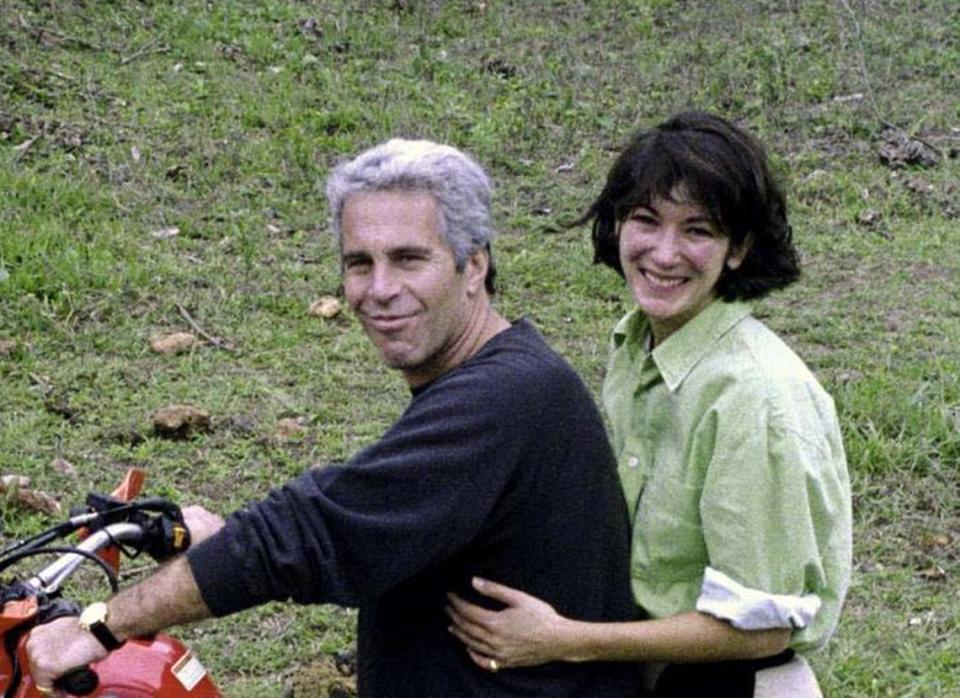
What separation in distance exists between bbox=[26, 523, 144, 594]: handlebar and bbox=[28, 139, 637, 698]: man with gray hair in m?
0.12

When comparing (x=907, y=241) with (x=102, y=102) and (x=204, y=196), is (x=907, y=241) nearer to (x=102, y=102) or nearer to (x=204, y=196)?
(x=204, y=196)

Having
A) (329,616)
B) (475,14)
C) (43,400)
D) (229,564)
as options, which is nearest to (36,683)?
(229,564)

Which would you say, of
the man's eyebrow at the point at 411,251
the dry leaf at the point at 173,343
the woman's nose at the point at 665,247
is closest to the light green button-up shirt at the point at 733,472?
the woman's nose at the point at 665,247

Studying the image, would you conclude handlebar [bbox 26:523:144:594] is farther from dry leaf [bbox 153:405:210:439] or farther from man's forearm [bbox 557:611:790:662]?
dry leaf [bbox 153:405:210:439]

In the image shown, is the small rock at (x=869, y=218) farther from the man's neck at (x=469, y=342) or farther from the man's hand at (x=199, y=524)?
the man's hand at (x=199, y=524)

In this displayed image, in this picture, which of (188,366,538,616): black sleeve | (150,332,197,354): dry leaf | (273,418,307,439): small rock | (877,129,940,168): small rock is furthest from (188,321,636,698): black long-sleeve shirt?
(877,129,940,168): small rock

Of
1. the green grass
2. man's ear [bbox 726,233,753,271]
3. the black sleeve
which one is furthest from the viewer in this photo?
the green grass

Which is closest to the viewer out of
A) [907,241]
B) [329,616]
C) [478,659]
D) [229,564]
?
[229,564]

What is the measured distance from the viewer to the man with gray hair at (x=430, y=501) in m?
2.61

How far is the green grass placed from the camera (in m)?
5.81

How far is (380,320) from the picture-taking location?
293 centimetres

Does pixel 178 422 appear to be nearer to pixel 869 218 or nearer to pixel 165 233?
pixel 165 233

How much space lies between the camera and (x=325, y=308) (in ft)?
24.3

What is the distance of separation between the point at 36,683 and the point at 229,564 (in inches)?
15.4
